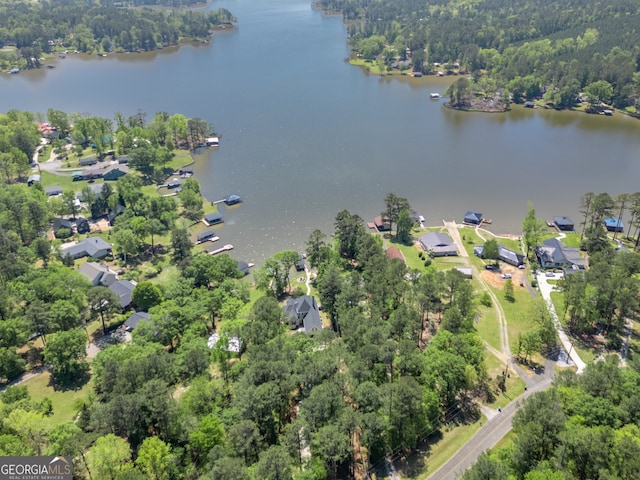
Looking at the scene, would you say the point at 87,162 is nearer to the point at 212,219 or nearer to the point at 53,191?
the point at 53,191

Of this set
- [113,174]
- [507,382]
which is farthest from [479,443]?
[113,174]

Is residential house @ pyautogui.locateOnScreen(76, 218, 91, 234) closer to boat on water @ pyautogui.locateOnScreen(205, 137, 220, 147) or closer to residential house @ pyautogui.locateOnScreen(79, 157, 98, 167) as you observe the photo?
residential house @ pyautogui.locateOnScreen(79, 157, 98, 167)

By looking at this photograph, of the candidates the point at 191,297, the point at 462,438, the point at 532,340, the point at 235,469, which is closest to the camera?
the point at 235,469

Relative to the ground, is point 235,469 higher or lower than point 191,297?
higher

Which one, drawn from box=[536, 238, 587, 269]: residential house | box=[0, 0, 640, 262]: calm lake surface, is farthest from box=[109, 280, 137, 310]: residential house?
box=[536, 238, 587, 269]: residential house

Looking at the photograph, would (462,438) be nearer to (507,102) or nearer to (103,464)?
(103,464)

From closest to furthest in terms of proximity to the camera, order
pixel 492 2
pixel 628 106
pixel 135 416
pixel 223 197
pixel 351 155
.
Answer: pixel 135 416 < pixel 223 197 < pixel 351 155 < pixel 628 106 < pixel 492 2

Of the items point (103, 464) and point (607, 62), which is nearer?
point (103, 464)

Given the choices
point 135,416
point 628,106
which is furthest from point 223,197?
point 628,106

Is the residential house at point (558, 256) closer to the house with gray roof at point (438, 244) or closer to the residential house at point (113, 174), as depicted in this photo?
the house with gray roof at point (438, 244)

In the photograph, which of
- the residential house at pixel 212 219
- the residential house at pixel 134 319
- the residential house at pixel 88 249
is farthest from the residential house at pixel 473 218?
the residential house at pixel 88 249
